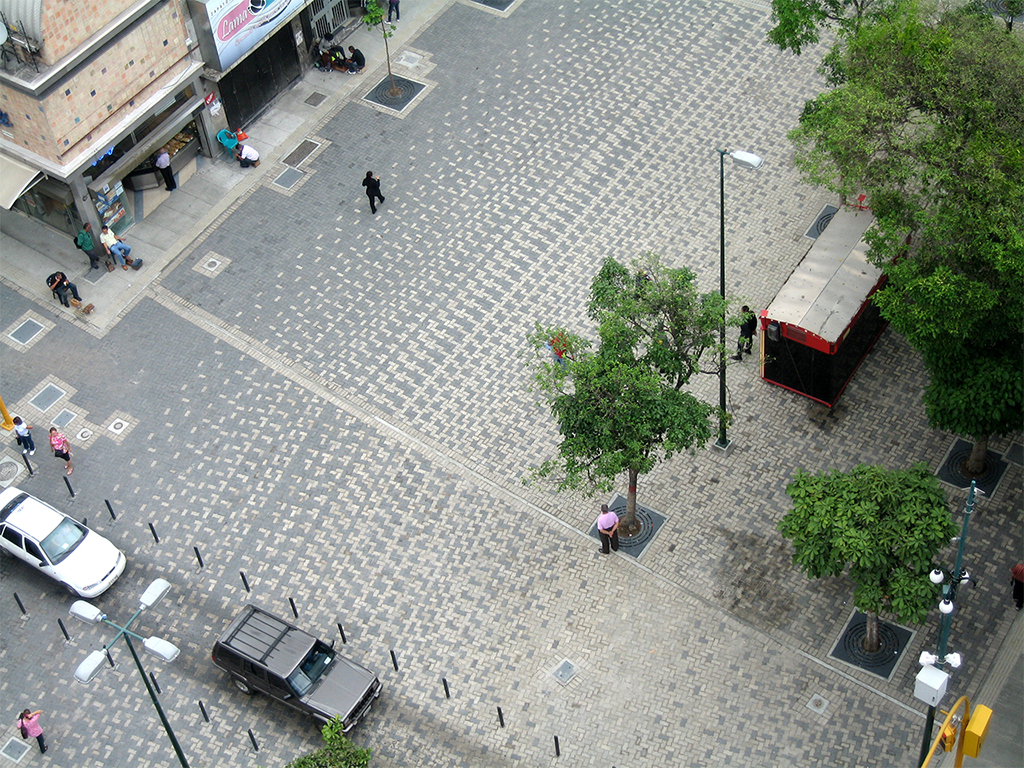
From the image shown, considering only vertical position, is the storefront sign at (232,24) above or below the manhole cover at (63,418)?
above

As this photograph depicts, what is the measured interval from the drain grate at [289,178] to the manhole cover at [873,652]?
19034 mm

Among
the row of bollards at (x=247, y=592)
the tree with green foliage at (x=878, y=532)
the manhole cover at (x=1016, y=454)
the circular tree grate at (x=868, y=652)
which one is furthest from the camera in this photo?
the manhole cover at (x=1016, y=454)

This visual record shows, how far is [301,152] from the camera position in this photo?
36.1m

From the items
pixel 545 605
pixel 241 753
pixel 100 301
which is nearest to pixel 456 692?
pixel 545 605

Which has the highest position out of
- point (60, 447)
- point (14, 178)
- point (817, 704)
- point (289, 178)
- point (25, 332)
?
point (14, 178)

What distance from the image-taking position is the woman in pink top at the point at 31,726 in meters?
24.6

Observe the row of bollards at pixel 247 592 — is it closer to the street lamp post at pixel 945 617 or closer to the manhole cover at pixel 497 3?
the street lamp post at pixel 945 617

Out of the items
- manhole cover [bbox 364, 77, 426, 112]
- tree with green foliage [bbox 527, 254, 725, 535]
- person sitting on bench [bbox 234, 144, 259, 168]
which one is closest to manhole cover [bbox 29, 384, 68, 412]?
person sitting on bench [bbox 234, 144, 259, 168]

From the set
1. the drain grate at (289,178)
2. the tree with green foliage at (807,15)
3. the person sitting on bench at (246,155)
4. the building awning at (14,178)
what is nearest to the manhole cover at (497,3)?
the drain grate at (289,178)

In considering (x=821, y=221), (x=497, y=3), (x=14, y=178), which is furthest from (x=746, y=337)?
(x=14, y=178)

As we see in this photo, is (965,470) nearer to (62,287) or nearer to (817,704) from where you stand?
→ (817,704)

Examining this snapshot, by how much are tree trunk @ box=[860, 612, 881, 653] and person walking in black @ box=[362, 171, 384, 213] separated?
16754 mm

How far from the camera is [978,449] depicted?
27266mm

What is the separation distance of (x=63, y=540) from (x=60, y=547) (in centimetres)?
16
